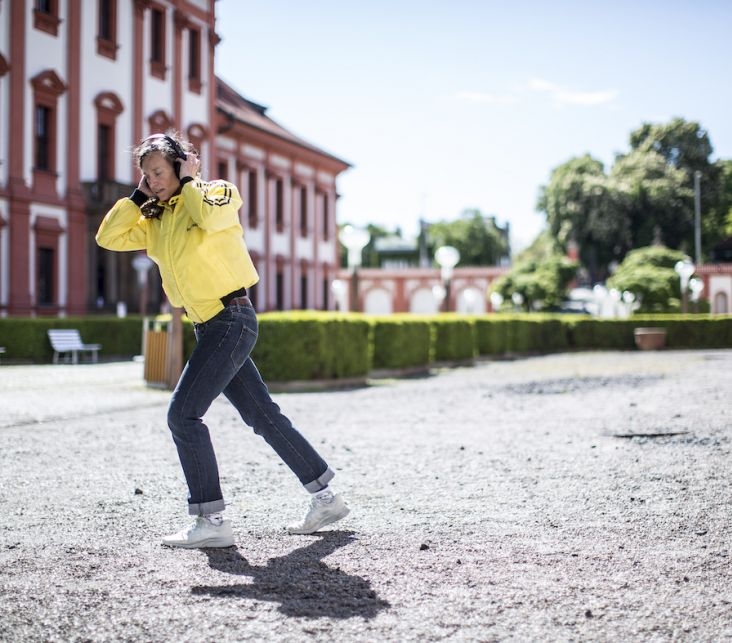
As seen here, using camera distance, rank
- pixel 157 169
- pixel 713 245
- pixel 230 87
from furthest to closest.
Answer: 1. pixel 713 245
2. pixel 230 87
3. pixel 157 169

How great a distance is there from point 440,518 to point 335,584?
1.28 metres

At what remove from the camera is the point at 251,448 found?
7539mm

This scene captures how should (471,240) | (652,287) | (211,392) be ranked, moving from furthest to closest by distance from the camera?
(471,240), (652,287), (211,392)

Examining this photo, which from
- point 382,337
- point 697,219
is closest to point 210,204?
point 382,337

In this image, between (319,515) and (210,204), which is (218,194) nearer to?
(210,204)

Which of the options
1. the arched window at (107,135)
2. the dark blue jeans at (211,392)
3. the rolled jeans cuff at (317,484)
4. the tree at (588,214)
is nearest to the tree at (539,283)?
the tree at (588,214)

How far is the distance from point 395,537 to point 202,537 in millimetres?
889

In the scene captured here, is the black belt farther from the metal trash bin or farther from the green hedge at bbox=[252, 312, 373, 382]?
the metal trash bin

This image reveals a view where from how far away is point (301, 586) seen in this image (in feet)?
11.4

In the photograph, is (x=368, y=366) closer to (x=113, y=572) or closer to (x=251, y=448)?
(x=251, y=448)

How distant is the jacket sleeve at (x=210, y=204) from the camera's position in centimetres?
387

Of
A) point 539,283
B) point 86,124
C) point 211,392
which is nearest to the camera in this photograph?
point 211,392

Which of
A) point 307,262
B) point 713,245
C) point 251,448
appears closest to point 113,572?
point 251,448

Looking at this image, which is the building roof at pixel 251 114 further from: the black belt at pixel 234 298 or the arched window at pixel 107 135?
the black belt at pixel 234 298
